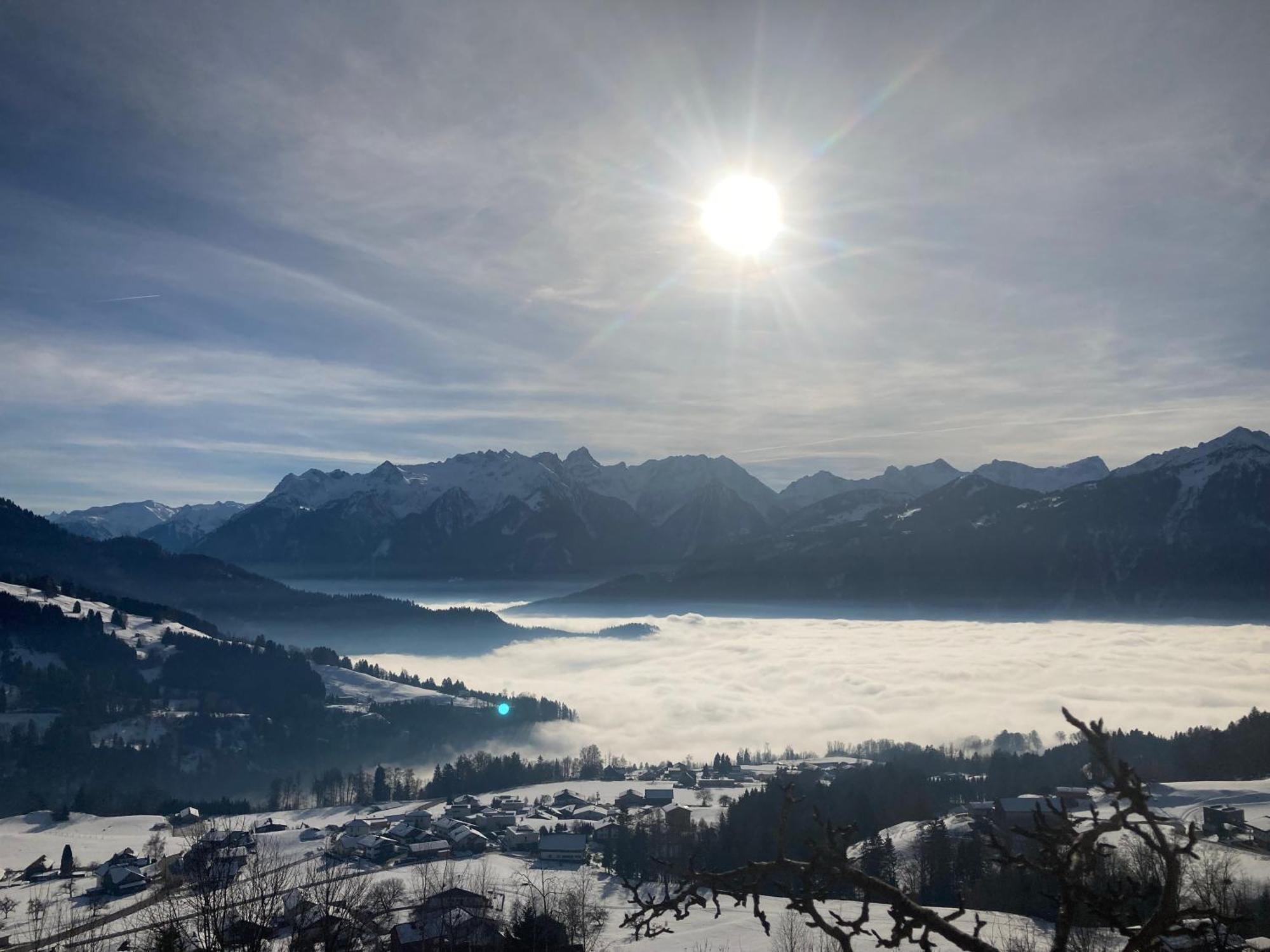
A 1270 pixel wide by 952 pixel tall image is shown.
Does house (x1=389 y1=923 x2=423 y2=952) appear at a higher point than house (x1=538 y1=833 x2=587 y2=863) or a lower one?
higher

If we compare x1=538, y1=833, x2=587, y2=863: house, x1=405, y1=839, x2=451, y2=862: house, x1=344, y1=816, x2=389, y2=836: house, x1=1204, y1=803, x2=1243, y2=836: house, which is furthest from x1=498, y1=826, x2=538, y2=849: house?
x1=1204, y1=803, x2=1243, y2=836: house

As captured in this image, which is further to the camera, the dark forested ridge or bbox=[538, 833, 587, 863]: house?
the dark forested ridge

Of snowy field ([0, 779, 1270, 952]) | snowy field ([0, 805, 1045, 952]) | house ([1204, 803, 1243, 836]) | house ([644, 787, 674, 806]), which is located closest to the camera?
snowy field ([0, 805, 1045, 952])

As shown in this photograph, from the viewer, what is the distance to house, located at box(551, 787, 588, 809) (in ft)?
349

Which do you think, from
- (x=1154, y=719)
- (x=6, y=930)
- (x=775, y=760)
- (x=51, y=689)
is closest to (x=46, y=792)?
(x=51, y=689)

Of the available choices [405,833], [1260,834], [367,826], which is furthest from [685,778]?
[1260,834]

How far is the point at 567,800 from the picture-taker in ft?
357

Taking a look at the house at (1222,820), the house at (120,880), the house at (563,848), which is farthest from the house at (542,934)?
the house at (1222,820)

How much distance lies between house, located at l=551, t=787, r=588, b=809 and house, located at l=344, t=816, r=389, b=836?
21989 millimetres

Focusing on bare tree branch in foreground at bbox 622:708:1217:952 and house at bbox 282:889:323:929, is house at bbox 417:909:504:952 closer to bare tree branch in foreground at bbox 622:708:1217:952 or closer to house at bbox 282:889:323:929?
house at bbox 282:889:323:929

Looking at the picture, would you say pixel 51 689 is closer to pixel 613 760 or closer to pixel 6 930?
pixel 613 760

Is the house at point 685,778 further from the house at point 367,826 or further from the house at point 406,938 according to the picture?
the house at point 406,938

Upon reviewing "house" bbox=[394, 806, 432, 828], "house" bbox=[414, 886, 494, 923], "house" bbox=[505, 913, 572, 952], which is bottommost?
"house" bbox=[394, 806, 432, 828]

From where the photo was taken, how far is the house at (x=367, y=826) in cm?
8421
